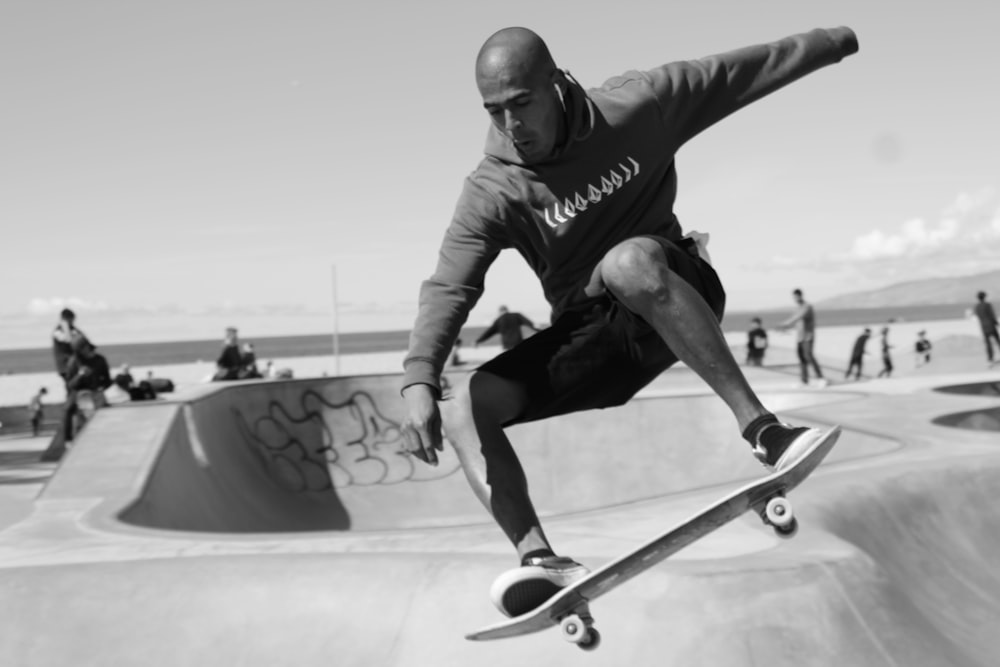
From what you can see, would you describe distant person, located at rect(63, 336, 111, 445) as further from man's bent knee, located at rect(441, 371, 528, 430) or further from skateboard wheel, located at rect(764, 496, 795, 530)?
skateboard wheel, located at rect(764, 496, 795, 530)

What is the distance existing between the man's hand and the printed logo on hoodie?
0.66m

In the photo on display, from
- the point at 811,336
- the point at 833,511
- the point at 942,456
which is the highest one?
the point at 833,511

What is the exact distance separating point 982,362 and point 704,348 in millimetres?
25067

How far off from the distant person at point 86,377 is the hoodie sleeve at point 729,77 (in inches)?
427

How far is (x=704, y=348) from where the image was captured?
2.93 meters

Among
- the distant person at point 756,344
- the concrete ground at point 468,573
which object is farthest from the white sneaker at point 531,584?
the distant person at point 756,344

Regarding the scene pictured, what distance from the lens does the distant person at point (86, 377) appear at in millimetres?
12531

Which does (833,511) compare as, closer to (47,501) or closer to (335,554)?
(335,554)

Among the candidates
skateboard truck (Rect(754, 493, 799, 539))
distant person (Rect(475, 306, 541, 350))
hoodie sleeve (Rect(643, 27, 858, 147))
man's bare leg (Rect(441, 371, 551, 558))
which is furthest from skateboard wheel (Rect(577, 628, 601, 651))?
distant person (Rect(475, 306, 541, 350))

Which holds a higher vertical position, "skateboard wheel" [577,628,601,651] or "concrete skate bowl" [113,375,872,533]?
"skateboard wheel" [577,628,601,651]

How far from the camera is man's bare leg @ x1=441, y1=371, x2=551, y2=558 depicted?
10.00 ft

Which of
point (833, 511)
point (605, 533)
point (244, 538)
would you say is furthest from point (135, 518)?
point (833, 511)

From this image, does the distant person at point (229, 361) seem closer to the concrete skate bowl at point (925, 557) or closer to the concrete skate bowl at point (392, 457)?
the concrete skate bowl at point (392, 457)

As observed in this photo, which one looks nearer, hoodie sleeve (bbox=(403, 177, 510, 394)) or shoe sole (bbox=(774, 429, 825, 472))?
shoe sole (bbox=(774, 429, 825, 472))
